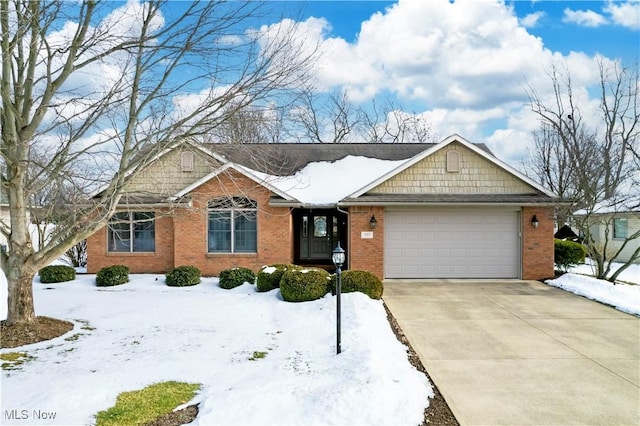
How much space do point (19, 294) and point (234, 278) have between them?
555 centimetres

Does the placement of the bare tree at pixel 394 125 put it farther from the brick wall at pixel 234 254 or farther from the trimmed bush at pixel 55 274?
the trimmed bush at pixel 55 274

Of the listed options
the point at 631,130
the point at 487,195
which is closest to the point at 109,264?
the point at 487,195

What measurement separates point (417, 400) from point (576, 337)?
4.47 metres

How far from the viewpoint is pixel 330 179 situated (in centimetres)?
1647

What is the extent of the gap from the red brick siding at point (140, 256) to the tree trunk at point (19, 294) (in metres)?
6.44

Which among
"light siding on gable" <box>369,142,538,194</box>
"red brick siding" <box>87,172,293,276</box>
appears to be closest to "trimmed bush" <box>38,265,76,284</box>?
"red brick siding" <box>87,172,293,276</box>

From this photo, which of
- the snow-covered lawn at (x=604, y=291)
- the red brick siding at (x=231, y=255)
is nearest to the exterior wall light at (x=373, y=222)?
the red brick siding at (x=231, y=255)

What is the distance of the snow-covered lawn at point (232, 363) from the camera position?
4.80m

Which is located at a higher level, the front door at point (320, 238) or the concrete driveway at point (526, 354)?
the front door at point (320, 238)

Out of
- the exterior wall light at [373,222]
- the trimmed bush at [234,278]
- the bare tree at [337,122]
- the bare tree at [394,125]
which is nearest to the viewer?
the trimmed bush at [234,278]

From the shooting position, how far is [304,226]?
59.0 feet

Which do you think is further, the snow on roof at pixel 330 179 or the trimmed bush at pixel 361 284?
the snow on roof at pixel 330 179

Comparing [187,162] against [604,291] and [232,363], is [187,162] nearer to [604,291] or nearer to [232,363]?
[232,363]

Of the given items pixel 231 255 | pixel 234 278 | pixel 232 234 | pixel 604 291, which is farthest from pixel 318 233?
pixel 604 291
